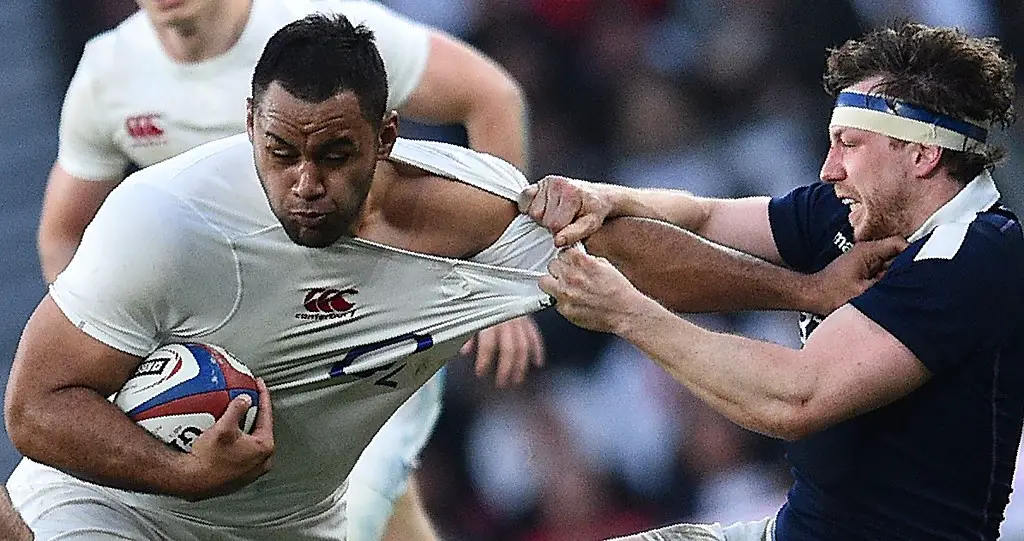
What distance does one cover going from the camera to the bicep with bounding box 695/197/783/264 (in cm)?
382

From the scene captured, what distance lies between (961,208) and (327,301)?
4.36ft

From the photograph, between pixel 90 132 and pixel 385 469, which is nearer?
pixel 385 469

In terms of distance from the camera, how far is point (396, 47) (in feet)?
16.5

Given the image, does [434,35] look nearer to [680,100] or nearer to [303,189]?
[680,100]

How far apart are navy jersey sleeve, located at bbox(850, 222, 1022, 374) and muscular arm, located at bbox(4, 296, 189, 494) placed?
Answer: 143 centimetres

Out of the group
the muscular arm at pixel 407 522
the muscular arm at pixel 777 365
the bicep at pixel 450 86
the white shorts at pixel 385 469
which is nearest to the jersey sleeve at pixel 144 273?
the muscular arm at pixel 777 365

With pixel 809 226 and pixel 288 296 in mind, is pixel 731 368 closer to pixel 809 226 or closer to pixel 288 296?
pixel 809 226

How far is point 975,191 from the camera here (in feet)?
10.9

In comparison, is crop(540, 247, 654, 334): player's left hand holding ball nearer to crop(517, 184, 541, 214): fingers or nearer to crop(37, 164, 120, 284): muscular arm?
crop(517, 184, 541, 214): fingers

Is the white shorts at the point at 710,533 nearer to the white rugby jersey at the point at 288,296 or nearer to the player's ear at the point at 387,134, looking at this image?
the white rugby jersey at the point at 288,296

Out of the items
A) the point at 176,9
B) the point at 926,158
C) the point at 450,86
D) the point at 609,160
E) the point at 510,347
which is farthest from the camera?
the point at 609,160

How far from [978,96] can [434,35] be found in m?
2.34

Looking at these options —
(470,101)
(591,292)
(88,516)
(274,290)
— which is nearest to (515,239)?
(591,292)

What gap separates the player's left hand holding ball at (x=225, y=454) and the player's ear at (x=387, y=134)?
1.91 ft
